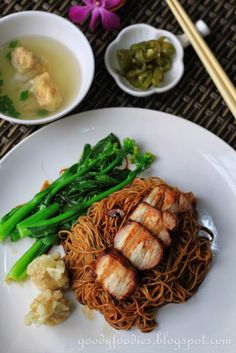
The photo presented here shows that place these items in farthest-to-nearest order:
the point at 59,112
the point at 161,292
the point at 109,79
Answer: the point at 109,79, the point at 59,112, the point at 161,292

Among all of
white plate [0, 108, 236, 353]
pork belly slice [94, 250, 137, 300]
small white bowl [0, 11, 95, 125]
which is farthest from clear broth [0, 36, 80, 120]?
pork belly slice [94, 250, 137, 300]

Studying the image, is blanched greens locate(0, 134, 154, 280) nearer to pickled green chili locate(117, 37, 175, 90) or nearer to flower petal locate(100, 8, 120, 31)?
pickled green chili locate(117, 37, 175, 90)

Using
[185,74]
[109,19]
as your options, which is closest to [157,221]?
[185,74]

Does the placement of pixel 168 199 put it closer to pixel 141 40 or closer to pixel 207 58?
pixel 207 58

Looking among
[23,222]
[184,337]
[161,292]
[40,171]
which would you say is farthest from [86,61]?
[184,337]

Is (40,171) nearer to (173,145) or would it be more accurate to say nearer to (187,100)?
(173,145)

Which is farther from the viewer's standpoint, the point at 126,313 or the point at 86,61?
the point at 86,61

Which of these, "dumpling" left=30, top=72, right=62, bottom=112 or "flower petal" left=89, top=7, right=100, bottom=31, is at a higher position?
"flower petal" left=89, top=7, right=100, bottom=31
